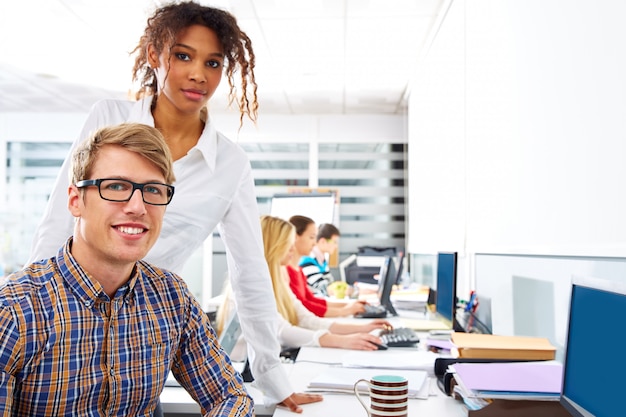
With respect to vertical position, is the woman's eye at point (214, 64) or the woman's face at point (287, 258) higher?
the woman's eye at point (214, 64)

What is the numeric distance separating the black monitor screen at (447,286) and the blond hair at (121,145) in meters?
1.70

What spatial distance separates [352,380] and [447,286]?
3.88ft

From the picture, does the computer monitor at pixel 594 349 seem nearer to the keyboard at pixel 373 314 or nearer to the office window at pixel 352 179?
the keyboard at pixel 373 314

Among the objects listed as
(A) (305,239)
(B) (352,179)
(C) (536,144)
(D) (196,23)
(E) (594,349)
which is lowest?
(E) (594,349)

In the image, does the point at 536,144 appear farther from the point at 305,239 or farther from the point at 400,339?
the point at 305,239

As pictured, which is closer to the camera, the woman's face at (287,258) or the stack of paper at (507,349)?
the stack of paper at (507,349)

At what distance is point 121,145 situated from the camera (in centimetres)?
107

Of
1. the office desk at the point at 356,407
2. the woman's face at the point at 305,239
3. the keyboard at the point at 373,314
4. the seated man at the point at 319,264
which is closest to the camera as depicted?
the office desk at the point at 356,407

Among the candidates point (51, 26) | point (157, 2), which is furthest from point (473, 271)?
point (51, 26)

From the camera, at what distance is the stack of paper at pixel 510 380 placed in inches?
48.1

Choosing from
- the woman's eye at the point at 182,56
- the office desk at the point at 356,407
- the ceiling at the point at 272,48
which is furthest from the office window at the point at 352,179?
the woman's eye at the point at 182,56

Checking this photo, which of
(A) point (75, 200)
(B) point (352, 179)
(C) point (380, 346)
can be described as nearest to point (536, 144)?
(C) point (380, 346)

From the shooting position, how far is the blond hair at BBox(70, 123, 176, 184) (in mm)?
1062

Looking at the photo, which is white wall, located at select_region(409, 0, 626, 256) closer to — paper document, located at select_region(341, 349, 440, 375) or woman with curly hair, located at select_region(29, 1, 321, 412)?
paper document, located at select_region(341, 349, 440, 375)
